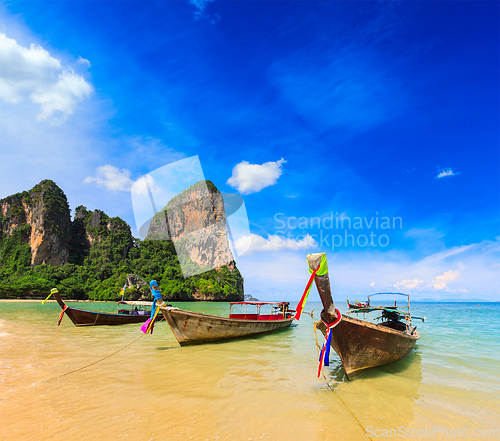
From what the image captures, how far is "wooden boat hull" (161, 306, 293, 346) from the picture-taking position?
33.1ft

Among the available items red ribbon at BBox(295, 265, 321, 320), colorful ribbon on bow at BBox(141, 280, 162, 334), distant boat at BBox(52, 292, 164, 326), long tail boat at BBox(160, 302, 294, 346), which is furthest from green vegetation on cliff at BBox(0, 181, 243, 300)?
red ribbon at BBox(295, 265, 321, 320)

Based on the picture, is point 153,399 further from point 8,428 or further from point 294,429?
point 294,429

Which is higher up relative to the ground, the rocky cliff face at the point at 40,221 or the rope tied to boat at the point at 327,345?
the rocky cliff face at the point at 40,221

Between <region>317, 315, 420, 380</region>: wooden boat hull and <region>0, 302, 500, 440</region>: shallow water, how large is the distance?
0.41m

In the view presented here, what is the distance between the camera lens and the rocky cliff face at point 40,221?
Answer: 63938 mm

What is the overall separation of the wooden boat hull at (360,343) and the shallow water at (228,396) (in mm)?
414

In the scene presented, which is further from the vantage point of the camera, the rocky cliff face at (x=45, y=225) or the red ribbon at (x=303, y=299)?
the rocky cliff face at (x=45, y=225)

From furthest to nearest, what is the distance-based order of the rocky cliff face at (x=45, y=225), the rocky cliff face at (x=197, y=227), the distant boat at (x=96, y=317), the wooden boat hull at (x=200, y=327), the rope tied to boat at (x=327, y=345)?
the rocky cliff face at (x=197, y=227)
the rocky cliff face at (x=45, y=225)
the distant boat at (x=96, y=317)
the wooden boat hull at (x=200, y=327)
the rope tied to boat at (x=327, y=345)

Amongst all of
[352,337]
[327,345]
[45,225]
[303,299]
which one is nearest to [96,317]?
[327,345]

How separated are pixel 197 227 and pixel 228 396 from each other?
89840mm

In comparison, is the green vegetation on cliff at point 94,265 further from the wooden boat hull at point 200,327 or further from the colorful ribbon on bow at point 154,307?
the colorful ribbon on bow at point 154,307

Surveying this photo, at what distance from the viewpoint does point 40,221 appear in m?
64.1

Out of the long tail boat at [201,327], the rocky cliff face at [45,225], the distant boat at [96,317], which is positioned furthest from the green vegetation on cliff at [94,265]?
the long tail boat at [201,327]

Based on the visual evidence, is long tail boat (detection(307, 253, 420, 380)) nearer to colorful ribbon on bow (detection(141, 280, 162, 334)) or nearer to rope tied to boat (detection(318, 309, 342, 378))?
rope tied to boat (detection(318, 309, 342, 378))
